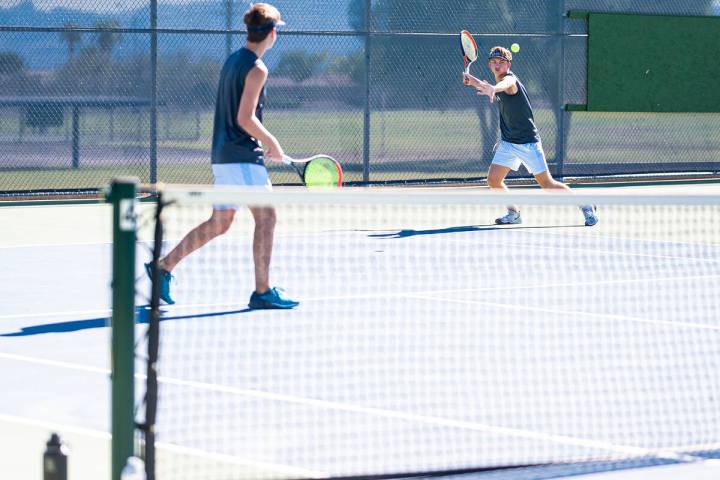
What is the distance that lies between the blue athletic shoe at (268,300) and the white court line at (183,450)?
261 cm

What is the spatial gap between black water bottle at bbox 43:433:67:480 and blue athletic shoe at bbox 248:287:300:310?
163 inches

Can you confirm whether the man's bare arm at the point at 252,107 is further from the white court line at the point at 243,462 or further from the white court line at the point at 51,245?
the white court line at the point at 51,245

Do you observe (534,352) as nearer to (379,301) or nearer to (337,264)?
(379,301)

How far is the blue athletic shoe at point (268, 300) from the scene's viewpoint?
796cm

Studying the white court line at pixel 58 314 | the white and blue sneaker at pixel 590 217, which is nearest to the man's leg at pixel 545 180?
the white and blue sneaker at pixel 590 217

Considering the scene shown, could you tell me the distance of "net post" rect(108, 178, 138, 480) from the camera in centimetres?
406

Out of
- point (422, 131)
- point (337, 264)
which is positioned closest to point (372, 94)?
point (422, 131)

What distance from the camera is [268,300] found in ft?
26.1

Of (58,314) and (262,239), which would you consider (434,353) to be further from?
(58,314)

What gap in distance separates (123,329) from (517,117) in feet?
28.3

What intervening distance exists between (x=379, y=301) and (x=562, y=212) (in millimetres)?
6244

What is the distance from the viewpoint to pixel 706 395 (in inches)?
239

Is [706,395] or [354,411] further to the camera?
[706,395]

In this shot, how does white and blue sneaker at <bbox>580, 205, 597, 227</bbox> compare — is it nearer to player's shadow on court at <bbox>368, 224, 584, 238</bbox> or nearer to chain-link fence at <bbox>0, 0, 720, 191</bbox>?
player's shadow on court at <bbox>368, 224, 584, 238</bbox>
